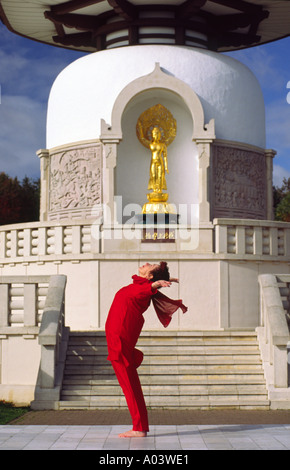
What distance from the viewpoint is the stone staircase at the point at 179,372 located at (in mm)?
13234

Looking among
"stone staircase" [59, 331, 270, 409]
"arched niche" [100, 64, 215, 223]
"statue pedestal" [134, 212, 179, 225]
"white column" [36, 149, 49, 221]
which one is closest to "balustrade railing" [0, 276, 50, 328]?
"stone staircase" [59, 331, 270, 409]

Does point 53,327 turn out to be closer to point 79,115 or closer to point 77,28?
point 79,115

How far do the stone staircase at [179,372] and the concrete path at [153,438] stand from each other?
3.02 metres

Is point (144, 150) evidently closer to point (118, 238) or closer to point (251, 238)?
point (118, 238)

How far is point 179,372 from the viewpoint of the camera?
14.2 meters

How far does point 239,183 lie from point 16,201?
1889 cm

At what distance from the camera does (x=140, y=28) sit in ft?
76.8

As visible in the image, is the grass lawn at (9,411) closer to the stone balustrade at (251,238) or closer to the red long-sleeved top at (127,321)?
the red long-sleeved top at (127,321)

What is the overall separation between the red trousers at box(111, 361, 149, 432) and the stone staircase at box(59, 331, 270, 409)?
149 inches

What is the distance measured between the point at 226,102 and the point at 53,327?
1174 centimetres

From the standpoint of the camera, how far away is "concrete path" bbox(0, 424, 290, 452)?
8461mm

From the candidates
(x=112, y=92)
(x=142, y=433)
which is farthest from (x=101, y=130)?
(x=142, y=433)

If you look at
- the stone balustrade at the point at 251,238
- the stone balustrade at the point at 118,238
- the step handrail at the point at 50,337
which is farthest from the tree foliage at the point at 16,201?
the step handrail at the point at 50,337

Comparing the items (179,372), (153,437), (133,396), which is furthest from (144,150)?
(153,437)
